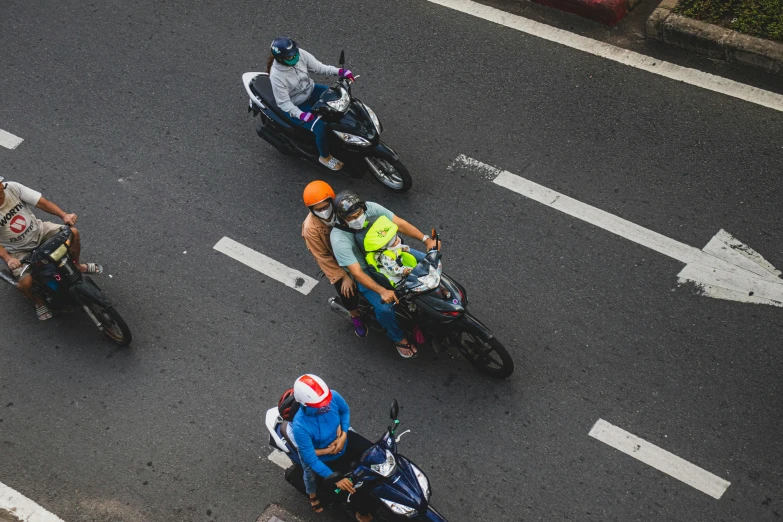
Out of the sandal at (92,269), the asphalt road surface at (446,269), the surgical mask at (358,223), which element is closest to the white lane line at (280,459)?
the asphalt road surface at (446,269)

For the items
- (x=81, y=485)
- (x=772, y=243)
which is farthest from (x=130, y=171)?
(x=772, y=243)

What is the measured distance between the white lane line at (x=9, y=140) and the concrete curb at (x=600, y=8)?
6.10 m

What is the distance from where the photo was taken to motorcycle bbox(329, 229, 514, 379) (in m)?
6.76

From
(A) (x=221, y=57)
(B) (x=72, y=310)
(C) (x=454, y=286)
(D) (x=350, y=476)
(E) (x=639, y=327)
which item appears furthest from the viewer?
(A) (x=221, y=57)

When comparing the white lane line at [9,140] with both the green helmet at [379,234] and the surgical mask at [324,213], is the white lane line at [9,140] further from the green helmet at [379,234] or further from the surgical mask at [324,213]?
the green helmet at [379,234]

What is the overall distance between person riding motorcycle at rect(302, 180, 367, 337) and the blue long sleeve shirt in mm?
1308

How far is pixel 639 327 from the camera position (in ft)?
24.5

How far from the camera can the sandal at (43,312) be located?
8039mm

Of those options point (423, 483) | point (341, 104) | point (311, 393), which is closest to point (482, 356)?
point (423, 483)

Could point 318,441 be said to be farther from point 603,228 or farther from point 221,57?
point 221,57

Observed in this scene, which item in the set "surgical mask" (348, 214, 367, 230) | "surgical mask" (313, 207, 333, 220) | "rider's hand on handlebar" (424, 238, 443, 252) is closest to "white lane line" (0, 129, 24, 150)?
"surgical mask" (313, 207, 333, 220)

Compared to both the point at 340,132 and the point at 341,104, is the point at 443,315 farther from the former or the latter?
the point at 341,104

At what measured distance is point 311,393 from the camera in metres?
5.65

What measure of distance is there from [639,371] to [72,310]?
5004mm
